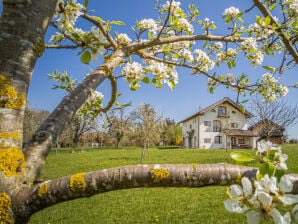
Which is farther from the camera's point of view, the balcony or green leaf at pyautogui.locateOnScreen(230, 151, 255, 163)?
the balcony

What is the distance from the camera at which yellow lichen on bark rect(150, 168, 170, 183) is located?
964 millimetres

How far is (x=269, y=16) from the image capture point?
204cm

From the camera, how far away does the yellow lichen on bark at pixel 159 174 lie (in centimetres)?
96

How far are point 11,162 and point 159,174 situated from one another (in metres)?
0.65

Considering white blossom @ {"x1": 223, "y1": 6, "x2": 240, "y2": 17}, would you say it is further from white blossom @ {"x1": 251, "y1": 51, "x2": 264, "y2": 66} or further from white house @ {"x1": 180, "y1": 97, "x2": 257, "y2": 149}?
white house @ {"x1": 180, "y1": 97, "x2": 257, "y2": 149}

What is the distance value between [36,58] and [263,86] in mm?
2594

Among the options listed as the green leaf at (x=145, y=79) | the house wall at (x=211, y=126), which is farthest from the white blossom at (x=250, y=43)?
the house wall at (x=211, y=126)

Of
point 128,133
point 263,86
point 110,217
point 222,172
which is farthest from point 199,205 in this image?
point 128,133

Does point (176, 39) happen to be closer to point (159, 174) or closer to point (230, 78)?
point (230, 78)

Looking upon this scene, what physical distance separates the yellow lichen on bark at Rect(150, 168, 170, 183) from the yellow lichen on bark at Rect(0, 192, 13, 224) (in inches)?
24.0

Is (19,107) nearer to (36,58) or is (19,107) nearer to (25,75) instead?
(25,75)

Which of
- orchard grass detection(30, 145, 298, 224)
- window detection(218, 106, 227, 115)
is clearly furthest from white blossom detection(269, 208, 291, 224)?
window detection(218, 106, 227, 115)

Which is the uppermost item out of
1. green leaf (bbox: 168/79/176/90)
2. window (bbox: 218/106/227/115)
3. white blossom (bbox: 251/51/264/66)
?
window (bbox: 218/106/227/115)

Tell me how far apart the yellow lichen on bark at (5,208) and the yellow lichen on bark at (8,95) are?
377mm
